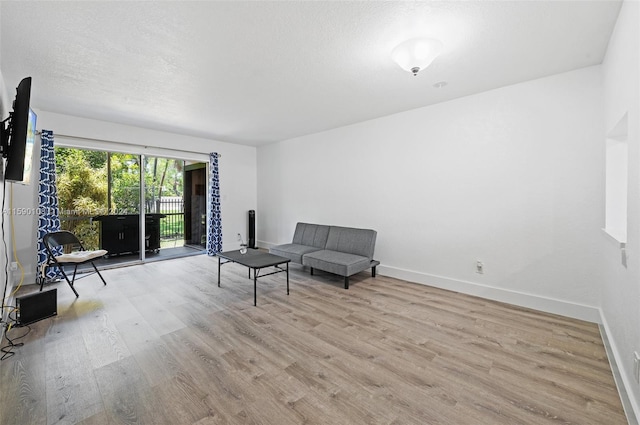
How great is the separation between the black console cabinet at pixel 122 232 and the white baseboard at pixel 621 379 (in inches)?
259

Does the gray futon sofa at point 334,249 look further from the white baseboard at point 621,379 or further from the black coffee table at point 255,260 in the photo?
the white baseboard at point 621,379

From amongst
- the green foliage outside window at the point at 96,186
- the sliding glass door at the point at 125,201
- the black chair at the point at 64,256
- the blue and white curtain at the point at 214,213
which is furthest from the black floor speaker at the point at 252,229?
the black chair at the point at 64,256

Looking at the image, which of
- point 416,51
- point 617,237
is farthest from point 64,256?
point 617,237

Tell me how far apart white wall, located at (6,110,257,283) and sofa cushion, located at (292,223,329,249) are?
1.98 metres

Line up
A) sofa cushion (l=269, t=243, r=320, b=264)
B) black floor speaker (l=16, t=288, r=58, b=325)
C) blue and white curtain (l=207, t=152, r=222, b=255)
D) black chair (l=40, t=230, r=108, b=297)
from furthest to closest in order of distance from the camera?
blue and white curtain (l=207, t=152, r=222, b=255)
sofa cushion (l=269, t=243, r=320, b=264)
black chair (l=40, t=230, r=108, b=297)
black floor speaker (l=16, t=288, r=58, b=325)

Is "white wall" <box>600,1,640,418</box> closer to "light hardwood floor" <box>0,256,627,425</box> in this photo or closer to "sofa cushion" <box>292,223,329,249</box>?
"light hardwood floor" <box>0,256,627,425</box>

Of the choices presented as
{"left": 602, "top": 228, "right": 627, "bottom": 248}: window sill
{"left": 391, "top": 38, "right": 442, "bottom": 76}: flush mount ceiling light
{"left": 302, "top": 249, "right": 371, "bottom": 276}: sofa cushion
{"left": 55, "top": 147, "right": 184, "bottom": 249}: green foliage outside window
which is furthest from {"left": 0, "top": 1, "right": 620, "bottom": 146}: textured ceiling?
{"left": 302, "top": 249, "right": 371, "bottom": 276}: sofa cushion

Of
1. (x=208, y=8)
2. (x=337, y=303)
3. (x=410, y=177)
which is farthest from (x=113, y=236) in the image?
(x=410, y=177)

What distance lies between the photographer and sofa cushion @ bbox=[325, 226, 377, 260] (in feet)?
13.9

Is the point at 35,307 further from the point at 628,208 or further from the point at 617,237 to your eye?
the point at 617,237

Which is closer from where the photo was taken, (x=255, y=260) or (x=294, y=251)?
(x=255, y=260)

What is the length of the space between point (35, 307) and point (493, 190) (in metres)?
5.20

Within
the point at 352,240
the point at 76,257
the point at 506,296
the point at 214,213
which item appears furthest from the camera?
the point at 214,213

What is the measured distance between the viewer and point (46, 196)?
3.94m
